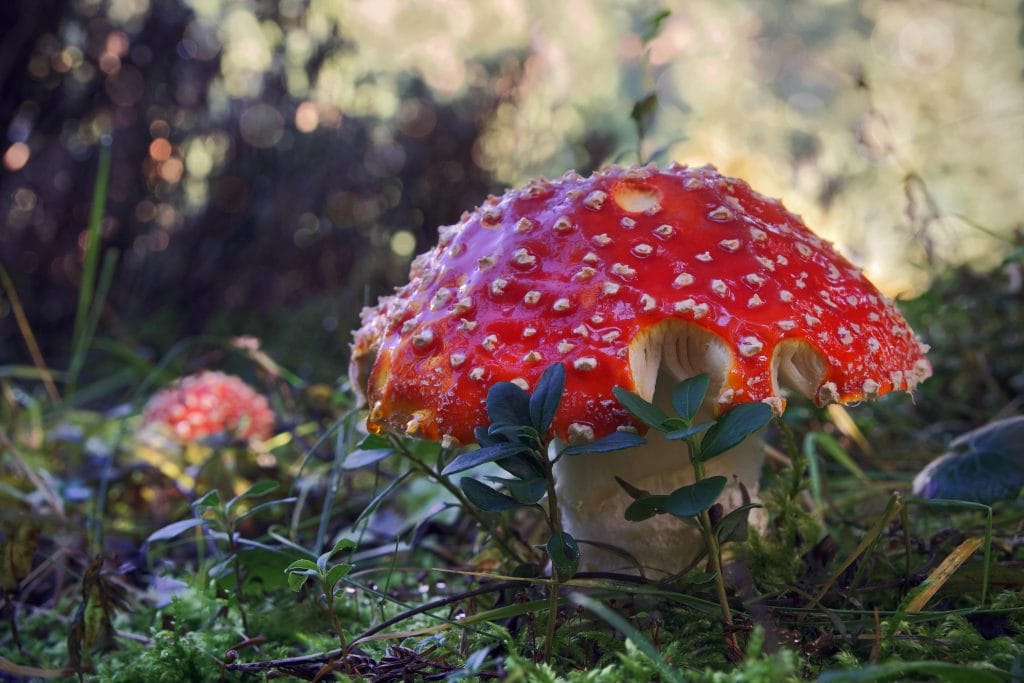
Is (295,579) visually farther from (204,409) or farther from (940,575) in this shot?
(204,409)

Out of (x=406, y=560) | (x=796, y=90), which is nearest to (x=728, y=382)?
(x=406, y=560)

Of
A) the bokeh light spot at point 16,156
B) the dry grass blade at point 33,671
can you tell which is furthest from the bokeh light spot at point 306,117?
the dry grass blade at point 33,671

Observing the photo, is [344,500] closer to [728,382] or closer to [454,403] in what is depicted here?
[454,403]

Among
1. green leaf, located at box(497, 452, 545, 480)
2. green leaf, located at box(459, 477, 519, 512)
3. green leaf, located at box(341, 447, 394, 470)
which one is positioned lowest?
green leaf, located at box(341, 447, 394, 470)

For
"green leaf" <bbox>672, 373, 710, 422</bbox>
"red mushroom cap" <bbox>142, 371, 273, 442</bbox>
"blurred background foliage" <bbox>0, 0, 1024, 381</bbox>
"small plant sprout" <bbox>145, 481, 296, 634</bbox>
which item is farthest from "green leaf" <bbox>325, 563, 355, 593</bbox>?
"blurred background foliage" <bbox>0, 0, 1024, 381</bbox>

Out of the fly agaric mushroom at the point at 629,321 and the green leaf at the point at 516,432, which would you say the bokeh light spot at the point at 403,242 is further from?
the green leaf at the point at 516,432

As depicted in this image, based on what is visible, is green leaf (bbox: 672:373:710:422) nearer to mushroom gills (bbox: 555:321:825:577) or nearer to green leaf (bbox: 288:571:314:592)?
mushroom gills (bbox: 555:321:825:577)
